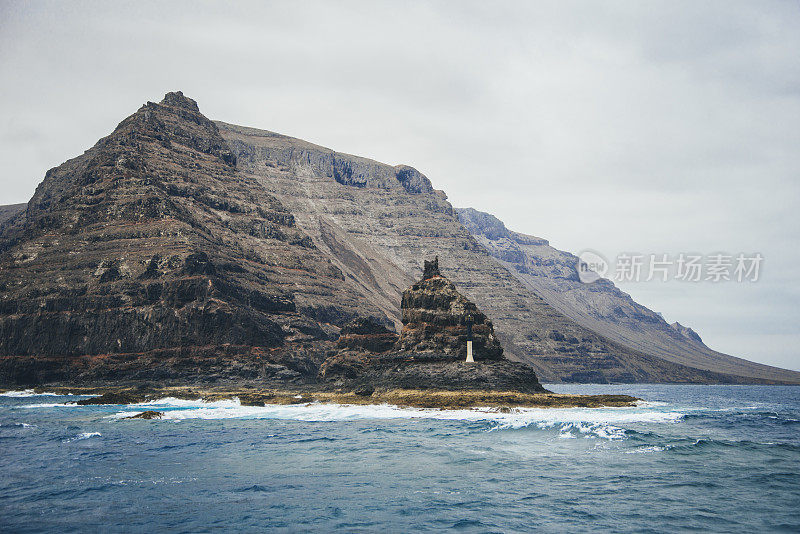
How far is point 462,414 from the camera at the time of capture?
211 ft

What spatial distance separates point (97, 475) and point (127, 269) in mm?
123238

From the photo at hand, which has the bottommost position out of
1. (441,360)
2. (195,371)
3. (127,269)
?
(195,371)

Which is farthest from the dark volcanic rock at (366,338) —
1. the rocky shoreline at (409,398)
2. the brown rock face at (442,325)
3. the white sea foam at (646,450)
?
the white sea foam at (646,450)

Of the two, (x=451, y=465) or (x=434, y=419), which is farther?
(x=434, y=419)

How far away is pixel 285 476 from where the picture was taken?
30.8 m

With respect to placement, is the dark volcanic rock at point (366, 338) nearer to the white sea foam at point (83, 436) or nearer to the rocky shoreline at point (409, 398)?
the rocky shoreline at point (409, 398)

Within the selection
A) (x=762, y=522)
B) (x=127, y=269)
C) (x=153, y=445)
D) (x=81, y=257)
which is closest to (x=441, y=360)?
(x=153, y=445)

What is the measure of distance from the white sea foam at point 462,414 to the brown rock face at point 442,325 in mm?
17643

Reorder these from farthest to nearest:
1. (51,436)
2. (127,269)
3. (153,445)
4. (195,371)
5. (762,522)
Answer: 1. (127,269)
2. (195,371)
3. (51,436)
4. (153,445)
5. (762,522)

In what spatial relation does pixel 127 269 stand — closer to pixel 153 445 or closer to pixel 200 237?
pixel 200 237

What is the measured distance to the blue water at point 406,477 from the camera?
22.3 meters

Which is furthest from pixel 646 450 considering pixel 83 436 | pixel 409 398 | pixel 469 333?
pixel 469 333

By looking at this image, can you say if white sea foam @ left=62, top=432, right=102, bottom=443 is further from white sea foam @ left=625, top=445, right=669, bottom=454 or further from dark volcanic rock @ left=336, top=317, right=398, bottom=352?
dark volcanic rock @ left=336, top=317, right=398, bottom=352

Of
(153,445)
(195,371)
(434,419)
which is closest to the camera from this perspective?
(153,445)
